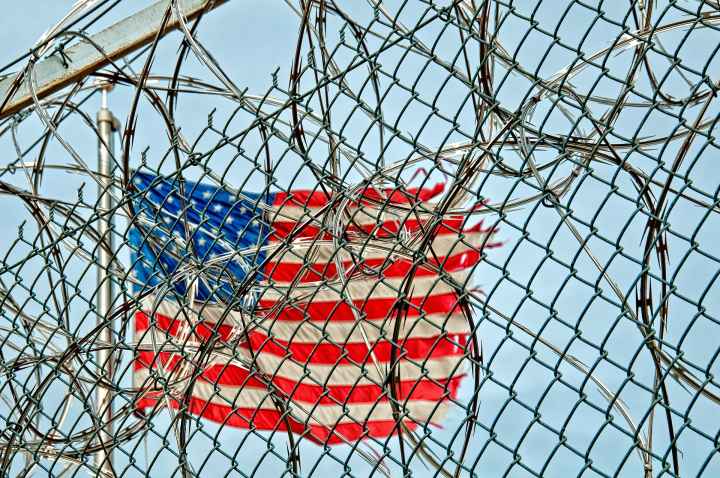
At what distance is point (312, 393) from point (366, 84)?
530 cm

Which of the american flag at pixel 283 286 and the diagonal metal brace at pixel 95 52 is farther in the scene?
the diagonal metal brace at pixel 95 52

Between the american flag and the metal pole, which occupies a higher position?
the metal pole

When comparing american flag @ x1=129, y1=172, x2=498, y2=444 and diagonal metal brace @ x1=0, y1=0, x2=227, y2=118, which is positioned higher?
diagonal metal brace @ x1=0, y1=0, x2=227, y2=118

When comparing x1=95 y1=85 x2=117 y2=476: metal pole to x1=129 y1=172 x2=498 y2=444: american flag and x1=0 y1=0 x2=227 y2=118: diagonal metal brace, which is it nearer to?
x1=129 y1=172 x2=498 y2=444: american flag

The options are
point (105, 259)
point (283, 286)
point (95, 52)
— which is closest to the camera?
point (283, 286)

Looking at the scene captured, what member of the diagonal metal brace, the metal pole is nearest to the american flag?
the metal pole

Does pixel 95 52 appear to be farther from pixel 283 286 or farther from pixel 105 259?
pixel 105 259

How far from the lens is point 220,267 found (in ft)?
10.5

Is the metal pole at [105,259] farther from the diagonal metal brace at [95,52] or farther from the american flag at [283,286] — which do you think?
the diagonal metal brace at [95,52]

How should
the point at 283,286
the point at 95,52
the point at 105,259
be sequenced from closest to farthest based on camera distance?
the point at 283,286 < the point at 95,52 < the point at 105,259

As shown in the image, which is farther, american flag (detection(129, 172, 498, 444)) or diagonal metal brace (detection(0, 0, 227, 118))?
diagonal metal brace (detection(0, 0, 227, 118))

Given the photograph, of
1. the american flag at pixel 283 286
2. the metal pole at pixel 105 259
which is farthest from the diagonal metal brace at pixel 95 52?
the american flag at pixel 283 286

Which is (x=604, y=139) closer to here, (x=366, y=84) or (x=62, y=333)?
(x=366, y=84)

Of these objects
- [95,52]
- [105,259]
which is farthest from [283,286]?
[105,259]
